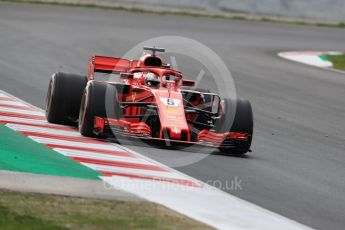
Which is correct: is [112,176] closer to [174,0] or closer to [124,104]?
[124,104]

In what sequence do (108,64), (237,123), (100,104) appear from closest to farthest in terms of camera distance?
1. (100,104)
2. (237,123)
3. (108,64)

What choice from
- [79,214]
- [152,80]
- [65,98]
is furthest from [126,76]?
[79,214]

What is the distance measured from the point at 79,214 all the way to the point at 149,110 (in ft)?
14.4

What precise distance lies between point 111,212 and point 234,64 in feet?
58.9

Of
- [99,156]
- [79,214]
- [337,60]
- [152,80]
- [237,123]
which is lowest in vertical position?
[79,214]

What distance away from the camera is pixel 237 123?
Answer: 12914 millimetres

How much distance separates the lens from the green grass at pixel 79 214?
8.05m

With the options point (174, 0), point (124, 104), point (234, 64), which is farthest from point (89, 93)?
point (174, 0)

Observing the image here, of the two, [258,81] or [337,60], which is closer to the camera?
[258,81]

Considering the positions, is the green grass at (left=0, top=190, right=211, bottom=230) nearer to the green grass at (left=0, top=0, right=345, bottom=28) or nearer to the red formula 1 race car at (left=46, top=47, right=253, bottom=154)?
the red formula 1 race car at (left=46, top=47, right=253, bottom=154)

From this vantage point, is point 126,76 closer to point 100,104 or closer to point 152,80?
point 152,80

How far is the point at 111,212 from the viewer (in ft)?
28.2

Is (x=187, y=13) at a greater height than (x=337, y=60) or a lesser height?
greater

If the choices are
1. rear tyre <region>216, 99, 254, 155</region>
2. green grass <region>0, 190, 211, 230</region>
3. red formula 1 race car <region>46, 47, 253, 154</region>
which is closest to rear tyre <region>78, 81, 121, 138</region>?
red formula 1 race car <region>46, 47, 253, 154</region>
